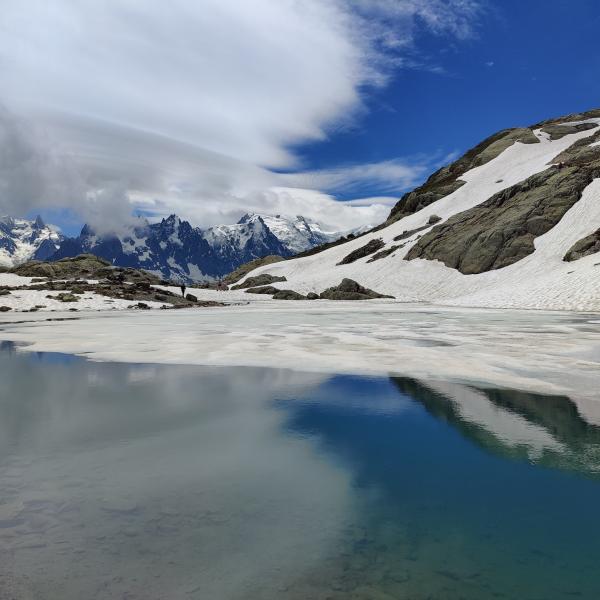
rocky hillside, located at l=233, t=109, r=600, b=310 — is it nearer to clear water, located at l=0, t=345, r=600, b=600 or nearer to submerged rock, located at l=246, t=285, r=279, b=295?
submerged rock, located at l=246, t=285, r=279, b=295

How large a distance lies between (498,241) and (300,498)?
54.3m

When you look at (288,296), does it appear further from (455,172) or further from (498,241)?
(455,172)

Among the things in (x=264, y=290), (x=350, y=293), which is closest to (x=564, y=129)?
(x=350, y=293)

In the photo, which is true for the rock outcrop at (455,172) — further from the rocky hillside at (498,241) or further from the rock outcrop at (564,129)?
the rock outcrop at (564,129)

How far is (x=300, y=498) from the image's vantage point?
15.0 ft

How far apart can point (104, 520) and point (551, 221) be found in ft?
188

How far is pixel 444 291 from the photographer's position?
53.6m

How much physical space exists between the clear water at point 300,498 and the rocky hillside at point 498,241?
28099 millimetres

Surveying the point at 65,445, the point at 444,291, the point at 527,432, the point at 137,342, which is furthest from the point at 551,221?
the point at 65,445

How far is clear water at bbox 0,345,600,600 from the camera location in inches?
129

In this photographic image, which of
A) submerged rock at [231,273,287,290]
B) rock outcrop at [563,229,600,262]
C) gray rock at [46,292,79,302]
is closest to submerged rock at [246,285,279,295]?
submerged rock at [231,273,287,290]

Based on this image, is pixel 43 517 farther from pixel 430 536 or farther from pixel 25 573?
pixel 430 536

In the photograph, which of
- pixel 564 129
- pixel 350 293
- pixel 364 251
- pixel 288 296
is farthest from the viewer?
pixel 564 129

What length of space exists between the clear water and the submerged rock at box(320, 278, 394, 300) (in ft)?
157
